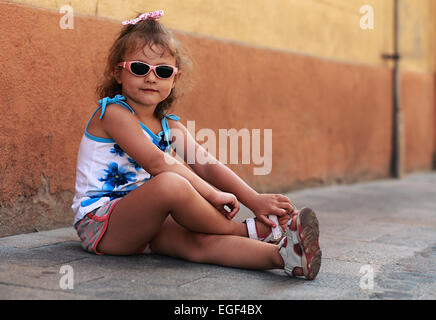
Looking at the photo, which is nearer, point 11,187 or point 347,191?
point 11,187

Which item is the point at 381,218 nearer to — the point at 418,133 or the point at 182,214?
the point at 182,214

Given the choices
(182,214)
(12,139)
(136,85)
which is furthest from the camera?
(12,139)

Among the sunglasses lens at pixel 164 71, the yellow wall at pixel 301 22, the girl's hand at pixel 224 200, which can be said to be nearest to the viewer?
the girl's hand at pixel 224 200

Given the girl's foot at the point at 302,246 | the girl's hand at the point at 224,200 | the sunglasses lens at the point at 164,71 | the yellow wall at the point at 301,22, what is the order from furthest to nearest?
the yellow wall at the point at 301,22 → the sunglasses lens at the point at 164,71 → the girl's hand at the point at 224,200 → the girl's foot at the point at 302,246

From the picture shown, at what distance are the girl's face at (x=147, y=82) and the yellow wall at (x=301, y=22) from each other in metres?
0.96

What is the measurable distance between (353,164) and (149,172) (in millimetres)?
4774

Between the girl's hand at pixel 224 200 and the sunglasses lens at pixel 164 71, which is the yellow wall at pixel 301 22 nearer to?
the sunglasses lens at pixel 164 71

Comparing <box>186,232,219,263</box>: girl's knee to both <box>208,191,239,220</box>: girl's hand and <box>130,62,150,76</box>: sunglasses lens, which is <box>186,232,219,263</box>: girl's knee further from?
<box>130,62,150,76</box>: sunglasses lens

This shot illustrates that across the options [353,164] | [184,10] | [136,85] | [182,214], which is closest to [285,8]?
[184,10]

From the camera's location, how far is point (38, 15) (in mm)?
3775

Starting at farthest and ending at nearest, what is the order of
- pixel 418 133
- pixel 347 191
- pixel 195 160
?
1. pixel 418 133
2. pixel 347 191
3. pixel 195 160

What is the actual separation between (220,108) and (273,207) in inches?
96.8

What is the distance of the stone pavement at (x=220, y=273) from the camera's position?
2.46 meters

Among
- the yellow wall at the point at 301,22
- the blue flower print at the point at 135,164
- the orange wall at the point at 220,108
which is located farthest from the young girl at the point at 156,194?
the yellow wall at the point at 301,22
